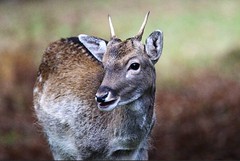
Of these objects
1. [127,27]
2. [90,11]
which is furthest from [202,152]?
[90,11]

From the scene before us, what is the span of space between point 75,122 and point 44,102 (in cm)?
83

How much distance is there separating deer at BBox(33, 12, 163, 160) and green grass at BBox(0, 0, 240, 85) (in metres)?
6.53

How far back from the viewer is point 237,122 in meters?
13.5

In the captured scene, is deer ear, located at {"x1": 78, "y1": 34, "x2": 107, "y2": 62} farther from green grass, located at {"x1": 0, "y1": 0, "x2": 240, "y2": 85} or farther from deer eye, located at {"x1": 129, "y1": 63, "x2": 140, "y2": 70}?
green grass, located at {"x1": 0, "y1": 0, "x2": 240, "y2": 85}

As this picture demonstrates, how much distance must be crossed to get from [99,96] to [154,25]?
13919 millimetres

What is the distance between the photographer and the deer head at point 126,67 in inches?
329

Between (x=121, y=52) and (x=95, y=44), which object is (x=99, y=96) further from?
(x=95, y=44)

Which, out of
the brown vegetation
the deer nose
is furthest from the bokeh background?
the deer nose

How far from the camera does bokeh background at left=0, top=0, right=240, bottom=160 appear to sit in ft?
44.2

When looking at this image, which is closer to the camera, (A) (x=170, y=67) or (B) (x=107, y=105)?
(B) (x=107, y=105)

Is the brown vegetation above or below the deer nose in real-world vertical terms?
below

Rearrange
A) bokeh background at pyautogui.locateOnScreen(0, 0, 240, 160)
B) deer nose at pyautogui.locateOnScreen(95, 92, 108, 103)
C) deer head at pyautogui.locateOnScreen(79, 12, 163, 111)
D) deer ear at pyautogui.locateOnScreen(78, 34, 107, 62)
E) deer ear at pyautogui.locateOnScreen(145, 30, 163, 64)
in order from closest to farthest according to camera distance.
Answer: deer nose at pyautogui.locateOnScreen(95, 92, 108, 103) → deer head at pyautogui.locateOnScreen(79, 12, 163, 111) → deer ear at pyautogui.locateOnScreen(145, 30, 163, 64) → deer ear at pyautogui.locateOnScreen(78, 34, 107, 62) → bokeh background at pyautogui.locateOnScreen(0, 0, 240, 160)

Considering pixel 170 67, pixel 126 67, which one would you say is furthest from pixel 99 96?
pixel 170 67

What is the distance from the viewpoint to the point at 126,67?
28.0 ft
